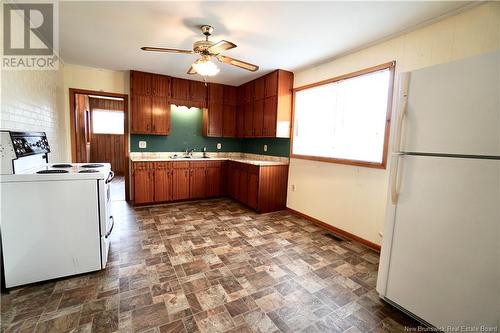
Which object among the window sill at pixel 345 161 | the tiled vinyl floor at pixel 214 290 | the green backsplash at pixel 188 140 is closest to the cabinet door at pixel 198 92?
the green backsplash at pixel 188 140

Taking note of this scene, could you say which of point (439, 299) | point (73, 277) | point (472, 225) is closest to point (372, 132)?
point (472, 225)

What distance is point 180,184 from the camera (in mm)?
4406

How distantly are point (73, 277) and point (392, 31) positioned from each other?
410 cm

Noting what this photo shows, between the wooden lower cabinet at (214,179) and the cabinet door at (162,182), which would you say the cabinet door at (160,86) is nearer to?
the cabinet door at (162,182)

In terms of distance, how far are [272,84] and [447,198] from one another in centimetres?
324

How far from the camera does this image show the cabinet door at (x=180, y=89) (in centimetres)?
450

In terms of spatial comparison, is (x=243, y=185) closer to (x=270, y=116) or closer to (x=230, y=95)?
(x=270, y=116)

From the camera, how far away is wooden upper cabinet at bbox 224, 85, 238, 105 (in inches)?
200

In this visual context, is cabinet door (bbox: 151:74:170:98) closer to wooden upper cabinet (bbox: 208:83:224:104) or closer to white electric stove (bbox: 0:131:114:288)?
wooden upper cabinet (bbox: 208:83:224:104)

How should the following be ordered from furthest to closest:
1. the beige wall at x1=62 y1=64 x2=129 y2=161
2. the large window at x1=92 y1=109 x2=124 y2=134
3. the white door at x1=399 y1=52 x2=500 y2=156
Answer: the large window at x1=92 y1=109 x2=124 y2=134, the beige wall at x1=62 y1=64 x2=129 y2=161, the white door at x1=399 y1=52 x2=500 y2=156

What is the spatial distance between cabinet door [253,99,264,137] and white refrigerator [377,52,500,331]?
2868 millimetres

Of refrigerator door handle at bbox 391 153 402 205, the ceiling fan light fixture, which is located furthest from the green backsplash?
refrigerator door handle at bbox 391 153 402 205

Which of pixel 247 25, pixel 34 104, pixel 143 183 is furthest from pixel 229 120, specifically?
pixel 34 104

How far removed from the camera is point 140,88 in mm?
4172
